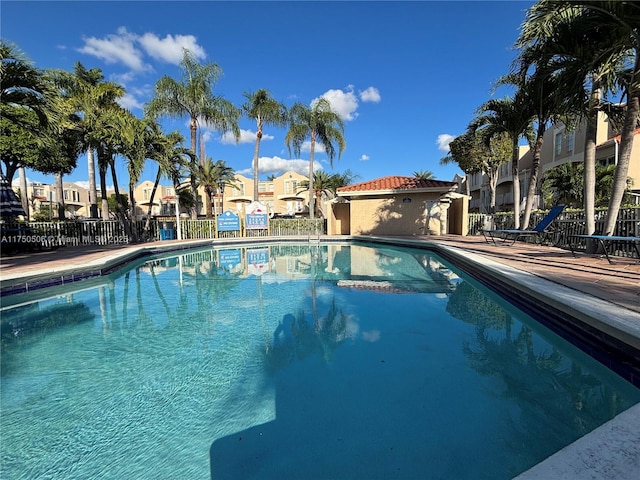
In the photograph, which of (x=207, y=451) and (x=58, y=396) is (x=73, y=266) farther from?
(x=207, y=451)

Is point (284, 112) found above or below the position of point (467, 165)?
above

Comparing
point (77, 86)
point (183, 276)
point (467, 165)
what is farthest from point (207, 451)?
point (467, 165)

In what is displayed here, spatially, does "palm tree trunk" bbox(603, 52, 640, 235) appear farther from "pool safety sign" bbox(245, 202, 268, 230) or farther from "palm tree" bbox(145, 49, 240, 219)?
"palm tree" bbox(145, 49, 240, 219)

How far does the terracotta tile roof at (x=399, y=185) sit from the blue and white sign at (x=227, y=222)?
23.0 ft

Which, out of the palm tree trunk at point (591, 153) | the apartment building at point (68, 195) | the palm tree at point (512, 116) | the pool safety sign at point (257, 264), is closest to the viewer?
the palm tree trunk at point (591, 153)

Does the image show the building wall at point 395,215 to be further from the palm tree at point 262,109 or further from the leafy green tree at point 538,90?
the palm tree at point 262,109

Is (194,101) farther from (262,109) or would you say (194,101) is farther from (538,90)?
(538,90)

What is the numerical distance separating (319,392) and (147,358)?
231 centimetres

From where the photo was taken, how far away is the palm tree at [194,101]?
62.1ft

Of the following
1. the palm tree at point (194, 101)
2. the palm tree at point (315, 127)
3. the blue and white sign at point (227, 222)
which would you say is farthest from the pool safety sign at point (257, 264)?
the palm tree at point (315, 127)

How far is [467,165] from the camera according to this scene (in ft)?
79.9

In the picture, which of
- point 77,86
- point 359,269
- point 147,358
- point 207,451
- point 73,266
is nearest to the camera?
point 207,451

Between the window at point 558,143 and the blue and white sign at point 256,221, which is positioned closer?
the blue and white sign at point 256,221

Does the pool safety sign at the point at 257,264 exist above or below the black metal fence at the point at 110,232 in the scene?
below
